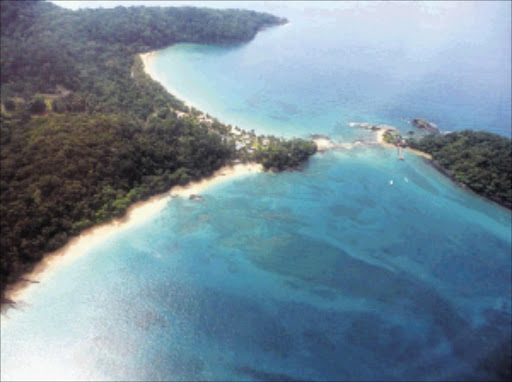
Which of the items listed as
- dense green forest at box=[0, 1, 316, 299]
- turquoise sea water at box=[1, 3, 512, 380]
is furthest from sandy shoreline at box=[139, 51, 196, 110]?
turquoise sea water at box=[1, 3, 512, 380]

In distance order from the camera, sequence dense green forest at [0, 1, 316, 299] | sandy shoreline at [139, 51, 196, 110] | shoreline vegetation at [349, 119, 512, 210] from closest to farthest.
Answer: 1. dense green forest at [0, 1, 316, 299]
2. shoreline vegetation at [349, 119, 512, 210]
3. sandy shoreline at [139, 51, 196, 110]

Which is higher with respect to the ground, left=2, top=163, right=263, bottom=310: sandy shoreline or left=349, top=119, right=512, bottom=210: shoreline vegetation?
left=349, top=119, right=512, bottom=210: shoreline vegetation

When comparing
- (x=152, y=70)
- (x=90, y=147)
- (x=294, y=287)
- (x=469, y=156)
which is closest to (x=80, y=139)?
(x=90, y=147)

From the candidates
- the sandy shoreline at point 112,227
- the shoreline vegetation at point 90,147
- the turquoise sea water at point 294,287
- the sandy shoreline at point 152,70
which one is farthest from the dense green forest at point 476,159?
the sandy shoreline at point 152,70

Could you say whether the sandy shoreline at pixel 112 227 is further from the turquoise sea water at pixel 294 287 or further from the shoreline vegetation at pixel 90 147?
the turquoise sea water at pixel 294 287

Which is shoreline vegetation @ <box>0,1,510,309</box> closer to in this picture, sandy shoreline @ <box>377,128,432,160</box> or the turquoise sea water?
sandy shoreline @ <box>377,128,432,160</box>

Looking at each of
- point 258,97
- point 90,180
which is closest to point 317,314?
point 90,180

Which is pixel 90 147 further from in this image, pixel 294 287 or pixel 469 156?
pixel 469 156
